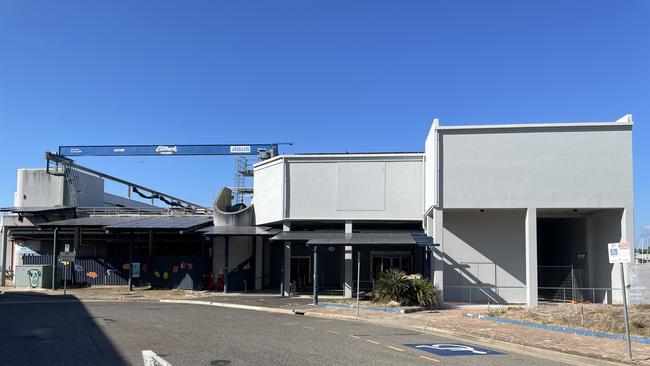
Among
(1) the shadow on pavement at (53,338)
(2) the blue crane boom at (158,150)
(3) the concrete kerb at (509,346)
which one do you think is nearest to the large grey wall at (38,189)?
(2) the blue crane boom at (158,150)

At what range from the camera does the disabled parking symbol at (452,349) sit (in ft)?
→ 42.3

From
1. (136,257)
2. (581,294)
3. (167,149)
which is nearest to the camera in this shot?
(581,294)

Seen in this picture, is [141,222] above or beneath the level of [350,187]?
beneath

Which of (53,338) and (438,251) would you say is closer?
(53,338)

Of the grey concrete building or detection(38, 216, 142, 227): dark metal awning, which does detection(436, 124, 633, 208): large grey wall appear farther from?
detection(38, 216, 142, 227): dark metal awning

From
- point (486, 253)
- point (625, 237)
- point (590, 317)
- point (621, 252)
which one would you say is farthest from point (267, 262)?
point (621, 252)

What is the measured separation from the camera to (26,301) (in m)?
27.5

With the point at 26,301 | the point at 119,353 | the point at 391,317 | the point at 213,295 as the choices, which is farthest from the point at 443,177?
the point at 26,301

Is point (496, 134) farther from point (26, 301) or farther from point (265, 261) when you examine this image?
point (26, 301)

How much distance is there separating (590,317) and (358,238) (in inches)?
503

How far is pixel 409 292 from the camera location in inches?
945

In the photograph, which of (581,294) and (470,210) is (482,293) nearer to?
(470,210)

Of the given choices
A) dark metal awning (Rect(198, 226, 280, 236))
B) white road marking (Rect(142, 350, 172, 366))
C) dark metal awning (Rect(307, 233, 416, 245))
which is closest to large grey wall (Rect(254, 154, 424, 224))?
dark metal awning (Rect(198, 226, 280, 236))

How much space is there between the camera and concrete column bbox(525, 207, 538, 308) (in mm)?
23984
